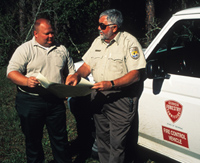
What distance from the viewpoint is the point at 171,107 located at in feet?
8.45

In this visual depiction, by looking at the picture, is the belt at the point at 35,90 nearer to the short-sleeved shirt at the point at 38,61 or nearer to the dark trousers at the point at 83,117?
the short-sleeved shirt at the point at 38,61

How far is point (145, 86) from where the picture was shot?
2.82 m

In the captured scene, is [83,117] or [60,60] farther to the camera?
[83,117]

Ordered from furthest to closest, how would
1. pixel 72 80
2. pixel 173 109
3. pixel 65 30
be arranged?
pixel 65 30, pixel 72 80, pixel 173 109

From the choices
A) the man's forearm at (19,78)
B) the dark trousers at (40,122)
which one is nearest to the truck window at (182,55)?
the dark trousers at (40,122)

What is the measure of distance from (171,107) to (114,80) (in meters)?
0.65

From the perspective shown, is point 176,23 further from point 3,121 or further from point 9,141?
point 3,121

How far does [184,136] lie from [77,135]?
83.5 inches

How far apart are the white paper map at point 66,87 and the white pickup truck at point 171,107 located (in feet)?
2.21

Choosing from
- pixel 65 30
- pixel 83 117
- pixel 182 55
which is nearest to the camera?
pixel 182 55

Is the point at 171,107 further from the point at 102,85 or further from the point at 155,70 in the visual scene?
the point at 102,85

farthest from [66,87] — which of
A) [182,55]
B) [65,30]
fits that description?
[65,30]

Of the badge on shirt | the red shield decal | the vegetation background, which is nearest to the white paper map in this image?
the badge on shirt

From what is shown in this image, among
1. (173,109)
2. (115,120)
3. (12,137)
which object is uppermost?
(173,109)
